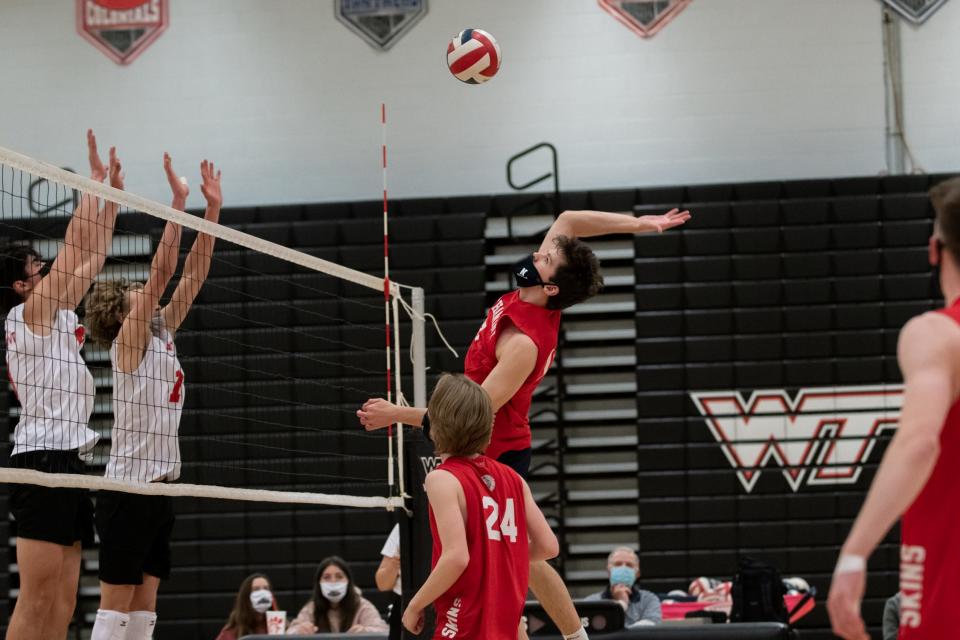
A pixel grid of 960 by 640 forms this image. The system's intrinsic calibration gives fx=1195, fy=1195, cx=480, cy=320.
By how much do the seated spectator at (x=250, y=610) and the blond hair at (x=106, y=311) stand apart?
13.2 ft

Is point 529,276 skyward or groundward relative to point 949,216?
skyward

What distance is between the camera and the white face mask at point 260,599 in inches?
344

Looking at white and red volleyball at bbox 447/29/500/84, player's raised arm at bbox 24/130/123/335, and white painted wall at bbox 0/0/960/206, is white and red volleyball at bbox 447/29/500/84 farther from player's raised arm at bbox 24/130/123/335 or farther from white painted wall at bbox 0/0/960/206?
white painted wall at bbox 0/0/960/206

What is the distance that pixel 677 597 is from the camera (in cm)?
950

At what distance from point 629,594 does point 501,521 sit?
16.9 ft

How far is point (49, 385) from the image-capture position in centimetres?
488

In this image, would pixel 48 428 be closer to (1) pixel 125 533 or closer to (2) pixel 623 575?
(1) pixel 125 533

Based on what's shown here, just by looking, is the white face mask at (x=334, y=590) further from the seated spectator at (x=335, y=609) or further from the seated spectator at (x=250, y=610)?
the seated spectator at (x=250, y=610)

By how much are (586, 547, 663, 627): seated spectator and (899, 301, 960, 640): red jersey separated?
5884 millimetres

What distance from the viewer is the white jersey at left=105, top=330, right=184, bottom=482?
5.00 metres

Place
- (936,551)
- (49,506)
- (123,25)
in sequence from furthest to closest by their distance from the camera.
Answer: (123,25) < (49,506) < (936,551)

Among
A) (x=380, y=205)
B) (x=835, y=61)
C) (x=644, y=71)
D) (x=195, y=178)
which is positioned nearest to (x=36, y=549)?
(x=380, y=205)

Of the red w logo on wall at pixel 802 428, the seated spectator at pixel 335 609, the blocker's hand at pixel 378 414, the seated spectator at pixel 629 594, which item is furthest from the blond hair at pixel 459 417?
the red w logo on wall at pixel 802 428

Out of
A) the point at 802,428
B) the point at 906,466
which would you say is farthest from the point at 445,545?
the point at 802,428
